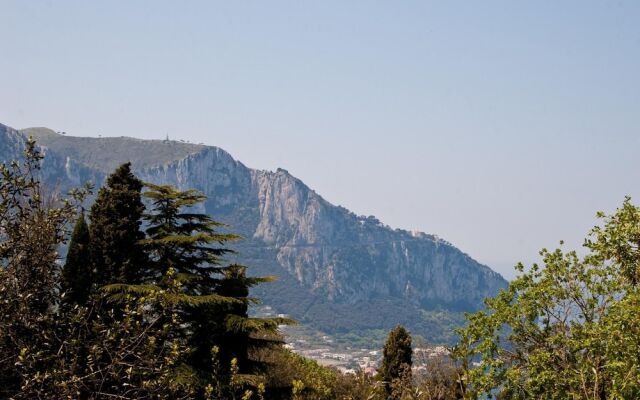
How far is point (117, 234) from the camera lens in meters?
21.4

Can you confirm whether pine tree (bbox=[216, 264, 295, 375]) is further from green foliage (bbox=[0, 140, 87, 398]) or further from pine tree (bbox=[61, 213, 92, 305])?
green foliage (bbox=[0, 140, 87, 398])

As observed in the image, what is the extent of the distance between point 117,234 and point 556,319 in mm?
15880

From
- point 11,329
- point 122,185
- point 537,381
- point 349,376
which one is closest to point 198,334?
point 122,185

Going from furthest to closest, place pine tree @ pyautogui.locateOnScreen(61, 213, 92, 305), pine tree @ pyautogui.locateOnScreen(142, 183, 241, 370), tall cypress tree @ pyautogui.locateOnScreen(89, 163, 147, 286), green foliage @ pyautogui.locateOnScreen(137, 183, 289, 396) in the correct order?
tall cypress tree @ pyautogui.locateOnScreen(89, 163, 147, 286)
pine tree @ pyautogui.locateOnScreen(61, 213, 92, 305)
pine tree @ pyautogui.locateOnScreen(142, 183, 241, 370)
green foliage @ pyautogui.locateOnScreen(137, 183, 289, 396)

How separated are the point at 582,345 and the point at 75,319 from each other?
1479 cm

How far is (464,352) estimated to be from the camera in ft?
54.5

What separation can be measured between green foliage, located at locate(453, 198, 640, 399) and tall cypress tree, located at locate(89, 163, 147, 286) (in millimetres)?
11672

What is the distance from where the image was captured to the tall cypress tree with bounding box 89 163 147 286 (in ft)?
69.9

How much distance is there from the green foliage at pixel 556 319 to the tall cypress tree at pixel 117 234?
1167 cm

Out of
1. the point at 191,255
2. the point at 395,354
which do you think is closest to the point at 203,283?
the point at 191,255

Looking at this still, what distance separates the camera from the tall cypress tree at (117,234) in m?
21.3

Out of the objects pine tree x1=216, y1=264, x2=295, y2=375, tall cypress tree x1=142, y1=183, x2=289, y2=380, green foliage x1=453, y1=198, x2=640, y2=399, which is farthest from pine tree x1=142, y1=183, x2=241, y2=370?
green foliage x1=453, y1=198, x2=640, y2=399

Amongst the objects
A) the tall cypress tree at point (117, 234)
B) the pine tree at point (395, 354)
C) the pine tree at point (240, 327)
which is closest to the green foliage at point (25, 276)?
the pine tree at point (240, 327)

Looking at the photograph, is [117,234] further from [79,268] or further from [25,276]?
[25,276]
